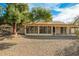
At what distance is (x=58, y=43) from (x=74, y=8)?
78 centimetres

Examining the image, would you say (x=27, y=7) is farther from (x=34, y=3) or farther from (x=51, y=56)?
(x=51, y=56)

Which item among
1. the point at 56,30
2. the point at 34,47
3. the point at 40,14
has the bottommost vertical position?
the point at 34,47

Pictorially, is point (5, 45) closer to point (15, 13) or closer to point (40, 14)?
point (15, 13)

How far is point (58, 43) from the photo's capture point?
380 inches

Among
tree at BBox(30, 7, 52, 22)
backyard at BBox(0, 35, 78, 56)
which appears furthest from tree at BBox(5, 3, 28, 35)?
backyard at BBox(0, 35, 78, 56)

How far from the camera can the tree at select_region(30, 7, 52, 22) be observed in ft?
31.7

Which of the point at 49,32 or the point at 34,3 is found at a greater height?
the point at 34,3

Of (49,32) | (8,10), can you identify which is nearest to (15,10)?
(8,10)

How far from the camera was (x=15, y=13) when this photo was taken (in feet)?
32.3

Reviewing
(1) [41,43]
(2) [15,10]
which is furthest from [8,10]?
(1) [41,43]

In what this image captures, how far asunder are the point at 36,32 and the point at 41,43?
31cm

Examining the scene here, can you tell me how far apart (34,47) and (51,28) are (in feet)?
1.77

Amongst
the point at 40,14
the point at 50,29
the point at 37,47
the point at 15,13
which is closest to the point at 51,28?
the point at 50,29

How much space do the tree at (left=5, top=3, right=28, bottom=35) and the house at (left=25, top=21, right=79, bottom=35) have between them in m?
0.23
